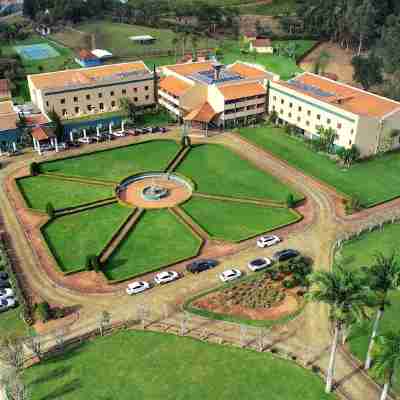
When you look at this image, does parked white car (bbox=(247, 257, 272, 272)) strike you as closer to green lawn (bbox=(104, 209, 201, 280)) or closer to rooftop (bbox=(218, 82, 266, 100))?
green lawn (bbox=(104, 209, 201, 280))

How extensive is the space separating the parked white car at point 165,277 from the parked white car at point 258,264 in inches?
373

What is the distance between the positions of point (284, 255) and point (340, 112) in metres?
39.0

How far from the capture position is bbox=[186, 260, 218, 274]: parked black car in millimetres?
60312

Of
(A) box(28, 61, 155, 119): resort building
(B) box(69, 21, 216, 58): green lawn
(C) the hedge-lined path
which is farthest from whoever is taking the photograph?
(B) box(69, 21, 216, 58): green lawn

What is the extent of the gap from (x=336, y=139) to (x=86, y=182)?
47545 mm

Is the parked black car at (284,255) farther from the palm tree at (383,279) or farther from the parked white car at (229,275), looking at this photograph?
the palm tree at (383,279)

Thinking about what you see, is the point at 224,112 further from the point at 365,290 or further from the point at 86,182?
the point at 365,290

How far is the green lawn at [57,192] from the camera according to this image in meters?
76.4

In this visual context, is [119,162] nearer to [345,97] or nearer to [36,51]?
[345,97]

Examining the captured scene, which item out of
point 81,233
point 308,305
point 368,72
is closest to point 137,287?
point 81,233

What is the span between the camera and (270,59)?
164m

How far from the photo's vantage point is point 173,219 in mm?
72688

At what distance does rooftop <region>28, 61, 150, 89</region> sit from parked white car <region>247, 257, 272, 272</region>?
64.2m

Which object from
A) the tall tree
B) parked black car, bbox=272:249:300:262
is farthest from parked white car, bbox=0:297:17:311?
the tall tree
